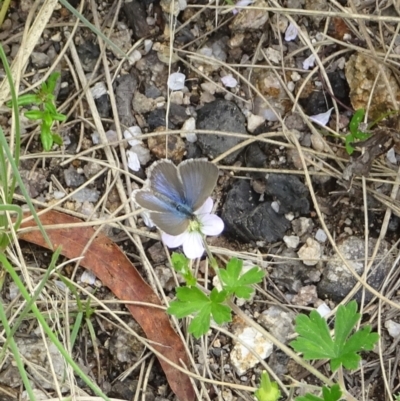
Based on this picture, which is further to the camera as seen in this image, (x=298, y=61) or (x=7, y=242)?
(x=298, y=61)

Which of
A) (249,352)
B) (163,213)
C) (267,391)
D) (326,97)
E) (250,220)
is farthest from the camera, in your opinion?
(326,97)

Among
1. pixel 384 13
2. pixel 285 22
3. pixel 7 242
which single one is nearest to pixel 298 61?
pixel 285 22

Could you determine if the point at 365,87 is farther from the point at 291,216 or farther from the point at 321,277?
the point at 321,277

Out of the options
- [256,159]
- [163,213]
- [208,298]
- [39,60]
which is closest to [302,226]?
[256,159]

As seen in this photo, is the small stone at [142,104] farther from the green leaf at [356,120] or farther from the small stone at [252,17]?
the green leaf at [356,120]

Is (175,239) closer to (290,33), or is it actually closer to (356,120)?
(356,120)
